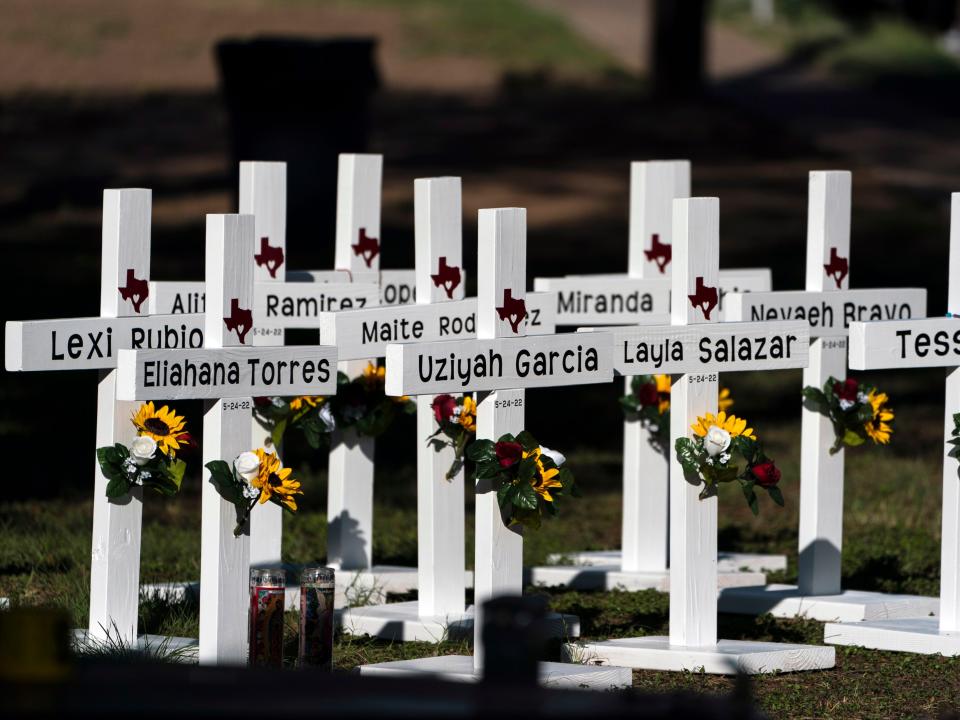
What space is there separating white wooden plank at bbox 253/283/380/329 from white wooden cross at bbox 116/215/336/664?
51.6 inches

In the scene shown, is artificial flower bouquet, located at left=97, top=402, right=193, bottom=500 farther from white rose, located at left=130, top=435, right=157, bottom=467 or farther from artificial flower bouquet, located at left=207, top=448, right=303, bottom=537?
artificial flower bouquet, located at left=207, top=448, right=303, bottom=537

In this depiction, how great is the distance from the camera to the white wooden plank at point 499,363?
595cm

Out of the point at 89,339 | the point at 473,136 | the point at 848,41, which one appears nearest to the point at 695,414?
the point at 89,339

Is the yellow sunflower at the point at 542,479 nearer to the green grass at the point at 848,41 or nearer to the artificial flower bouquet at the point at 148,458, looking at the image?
the artificial flower bouquet at the point at 148,458

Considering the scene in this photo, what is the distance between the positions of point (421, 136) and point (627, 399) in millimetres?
15362

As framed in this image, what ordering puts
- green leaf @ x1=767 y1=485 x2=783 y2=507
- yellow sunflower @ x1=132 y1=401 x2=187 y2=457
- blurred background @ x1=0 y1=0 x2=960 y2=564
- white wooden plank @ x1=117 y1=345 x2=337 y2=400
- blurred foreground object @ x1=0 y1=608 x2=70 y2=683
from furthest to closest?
blurred background @ x1=0 y1=0 x2=960 y2=564 → green leaf @ x1=767 y1=485 x2=783 y2=507 → yellow sunflower @ x1=132 y1=401 x2=187 y2=457 → white wooden plank @ x1=117 y1=345 x2=337 y2=400 → blurred foreground object @ x1=0 y1=608 x2=70 y2=683

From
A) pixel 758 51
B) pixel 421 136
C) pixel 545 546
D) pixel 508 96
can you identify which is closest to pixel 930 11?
pixel 758 51

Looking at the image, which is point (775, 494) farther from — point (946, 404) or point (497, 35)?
point (497, 35)

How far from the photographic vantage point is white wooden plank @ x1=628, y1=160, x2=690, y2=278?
27.1 ft

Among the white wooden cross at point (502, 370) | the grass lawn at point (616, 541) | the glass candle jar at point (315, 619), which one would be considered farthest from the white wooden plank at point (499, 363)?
the grass lawn at point (616, 541)

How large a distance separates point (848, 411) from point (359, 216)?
2101 millimetres

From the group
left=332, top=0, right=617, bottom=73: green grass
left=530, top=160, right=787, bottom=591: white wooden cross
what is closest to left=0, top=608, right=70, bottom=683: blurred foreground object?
left=530, top=160, right=787, bottom=591: white wooden cross

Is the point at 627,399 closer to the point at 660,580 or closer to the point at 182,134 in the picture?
the point at 660,580

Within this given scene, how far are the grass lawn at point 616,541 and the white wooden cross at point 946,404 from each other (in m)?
0.08
